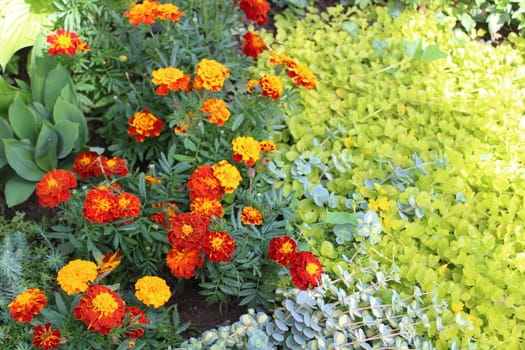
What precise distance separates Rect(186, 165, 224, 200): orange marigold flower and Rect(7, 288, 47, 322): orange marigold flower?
23.8 inches

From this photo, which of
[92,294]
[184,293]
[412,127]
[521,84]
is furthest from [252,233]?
[521,84]

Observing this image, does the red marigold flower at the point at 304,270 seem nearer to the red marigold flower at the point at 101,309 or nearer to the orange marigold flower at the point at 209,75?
the red marigold flower at the point at 101,309

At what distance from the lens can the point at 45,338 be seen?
1.77 m

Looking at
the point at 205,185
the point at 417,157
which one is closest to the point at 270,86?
the point at 205,185

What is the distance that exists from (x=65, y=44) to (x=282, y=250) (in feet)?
4.16

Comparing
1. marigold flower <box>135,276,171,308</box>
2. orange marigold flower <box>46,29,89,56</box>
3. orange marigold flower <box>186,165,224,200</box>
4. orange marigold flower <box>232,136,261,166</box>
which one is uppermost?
orange marigold flower <box>46,29,89,56</box>

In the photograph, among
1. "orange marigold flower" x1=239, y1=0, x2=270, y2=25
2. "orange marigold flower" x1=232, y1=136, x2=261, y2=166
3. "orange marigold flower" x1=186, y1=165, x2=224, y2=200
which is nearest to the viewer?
"orange marigold flower" x1=186, y1=165, x2=224, y2=200

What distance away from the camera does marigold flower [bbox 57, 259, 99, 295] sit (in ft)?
5.91

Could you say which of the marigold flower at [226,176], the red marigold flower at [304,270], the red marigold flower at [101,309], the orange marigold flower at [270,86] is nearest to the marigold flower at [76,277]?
the red marigold flower at [101,309]

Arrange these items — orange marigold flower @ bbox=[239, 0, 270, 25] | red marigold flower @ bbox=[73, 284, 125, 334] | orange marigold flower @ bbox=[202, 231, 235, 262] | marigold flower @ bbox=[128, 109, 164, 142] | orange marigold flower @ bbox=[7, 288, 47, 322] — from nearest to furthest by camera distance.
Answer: red marigold flower @ bbox=[73, 284, 125, 334] < orange marigold flower @ bbox=[7, 288, 47, 322] < orange marigold flower @ bbox=[202, 231, 235, 262] < marigold flower @ bbox=[128, 109, 164, 142] < orange marigold flower @ bbox=[239, 0, 270, 25]

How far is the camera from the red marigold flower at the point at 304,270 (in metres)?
1.91

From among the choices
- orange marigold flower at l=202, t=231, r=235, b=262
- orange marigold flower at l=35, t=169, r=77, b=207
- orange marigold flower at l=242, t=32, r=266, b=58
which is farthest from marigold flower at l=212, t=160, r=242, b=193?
orange marigold flower at l=242, t=32, r=266, b=58

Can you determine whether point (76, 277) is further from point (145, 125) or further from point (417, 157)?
point (417, 157)

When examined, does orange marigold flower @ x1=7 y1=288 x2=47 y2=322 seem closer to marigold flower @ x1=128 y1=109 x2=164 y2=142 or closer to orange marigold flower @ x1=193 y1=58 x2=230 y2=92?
marigold flower @ x1=128 y1=109 x2=164 y2=142
